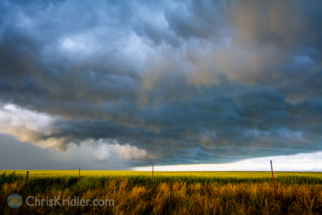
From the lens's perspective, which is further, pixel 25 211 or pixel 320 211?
pixel 320 211

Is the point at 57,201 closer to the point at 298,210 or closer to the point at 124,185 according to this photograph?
the point at 124,185

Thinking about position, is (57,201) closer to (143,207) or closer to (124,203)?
(124,203)

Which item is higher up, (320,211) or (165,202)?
(165,202)

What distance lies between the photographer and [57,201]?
10062 millimetres

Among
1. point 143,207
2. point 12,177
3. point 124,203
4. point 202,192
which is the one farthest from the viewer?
point 12,177

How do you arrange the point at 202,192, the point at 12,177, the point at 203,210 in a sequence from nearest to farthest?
the point at 203,210 → the point at 202,192 → the point at 12,177

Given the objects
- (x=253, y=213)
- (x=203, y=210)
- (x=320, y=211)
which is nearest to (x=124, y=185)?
(x=203, y=210)

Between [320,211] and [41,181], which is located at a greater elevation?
[41,181]

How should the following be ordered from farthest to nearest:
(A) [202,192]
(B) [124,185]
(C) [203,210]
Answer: (B) [124,185] → (A) [202,192] → (C) [203,210]

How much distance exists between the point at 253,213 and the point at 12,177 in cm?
1819

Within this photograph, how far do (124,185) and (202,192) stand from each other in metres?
5.83

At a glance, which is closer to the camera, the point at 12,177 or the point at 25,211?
the point at 25,211

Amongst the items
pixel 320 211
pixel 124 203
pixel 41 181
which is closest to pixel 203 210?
pixel 124 203

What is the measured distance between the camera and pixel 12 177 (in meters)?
16.4
